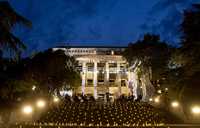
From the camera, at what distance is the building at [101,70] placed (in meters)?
82.4

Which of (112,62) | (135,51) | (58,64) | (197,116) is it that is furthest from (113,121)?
(112,62)

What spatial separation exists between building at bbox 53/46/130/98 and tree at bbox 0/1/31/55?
71.3 meters

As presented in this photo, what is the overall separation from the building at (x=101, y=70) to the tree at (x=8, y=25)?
71.3 metres

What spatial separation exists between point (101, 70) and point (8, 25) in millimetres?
74930

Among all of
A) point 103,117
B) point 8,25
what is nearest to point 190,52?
point 103,117

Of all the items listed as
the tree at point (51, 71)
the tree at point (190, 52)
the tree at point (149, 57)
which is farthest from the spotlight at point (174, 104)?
the tree at point (51, 71)

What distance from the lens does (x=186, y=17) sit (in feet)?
69.5

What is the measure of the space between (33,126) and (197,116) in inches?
422

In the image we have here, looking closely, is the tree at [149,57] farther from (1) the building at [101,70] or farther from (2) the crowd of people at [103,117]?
(1) the building at [101,70]

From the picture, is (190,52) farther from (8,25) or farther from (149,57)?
(149,57)

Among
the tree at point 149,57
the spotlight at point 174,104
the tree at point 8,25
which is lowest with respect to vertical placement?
the spotlight at point 174,104

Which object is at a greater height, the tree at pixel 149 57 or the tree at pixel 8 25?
the tree at pixel 149 57

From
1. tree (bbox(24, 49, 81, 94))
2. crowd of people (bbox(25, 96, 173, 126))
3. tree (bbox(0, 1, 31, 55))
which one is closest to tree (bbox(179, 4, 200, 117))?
crowd of people (bbox(25, 96, 173, 126))

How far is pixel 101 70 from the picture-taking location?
85000 mm
